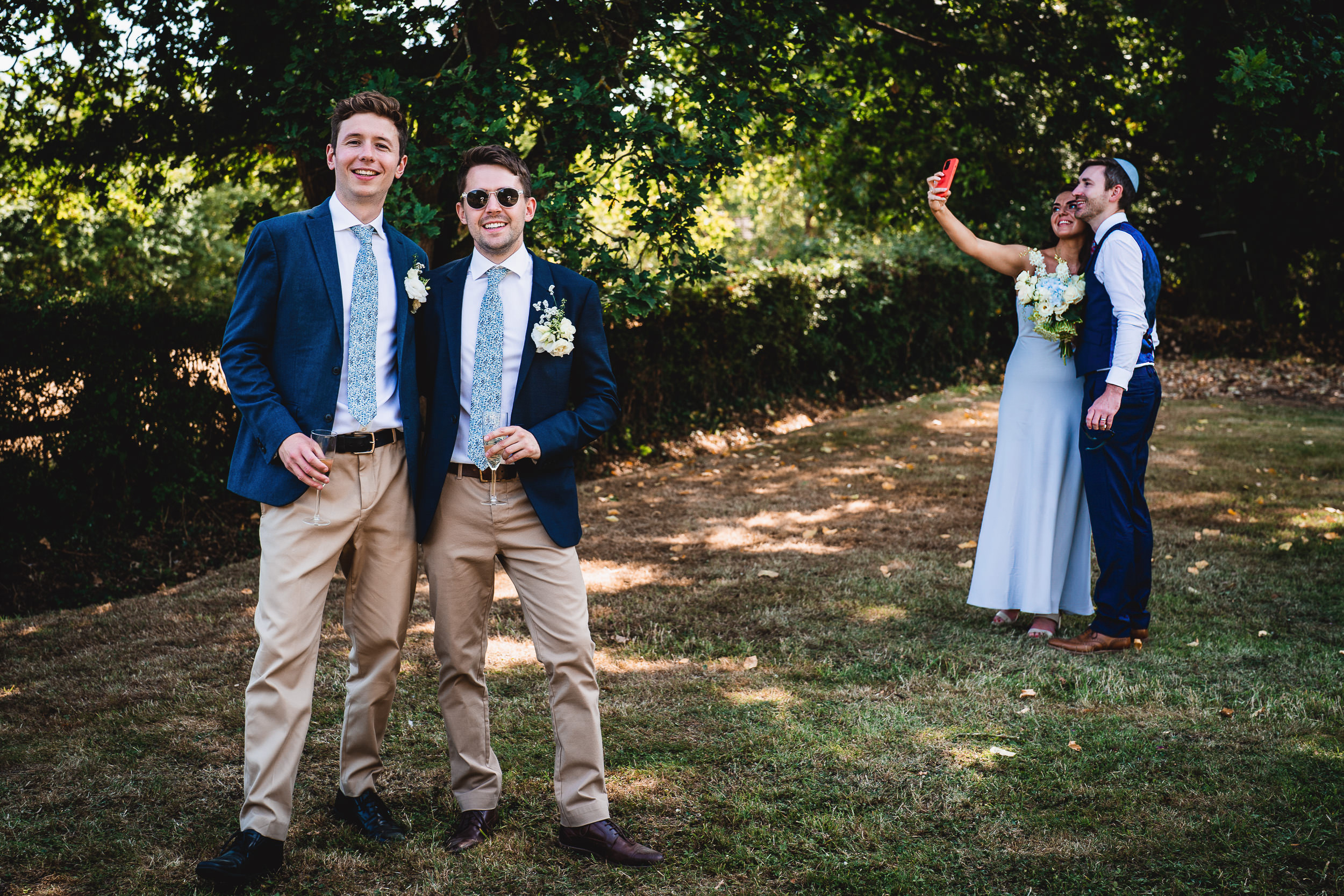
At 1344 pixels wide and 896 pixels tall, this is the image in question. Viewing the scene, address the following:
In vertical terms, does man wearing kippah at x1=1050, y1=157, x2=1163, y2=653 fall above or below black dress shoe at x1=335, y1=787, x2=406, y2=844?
above

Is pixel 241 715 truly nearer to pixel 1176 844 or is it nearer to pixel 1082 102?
pixel 1176 844

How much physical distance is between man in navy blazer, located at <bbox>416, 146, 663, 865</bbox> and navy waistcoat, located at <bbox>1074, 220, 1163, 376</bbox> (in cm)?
305

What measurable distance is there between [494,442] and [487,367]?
282mm

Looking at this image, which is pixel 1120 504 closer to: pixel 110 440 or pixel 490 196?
pixel 490 196

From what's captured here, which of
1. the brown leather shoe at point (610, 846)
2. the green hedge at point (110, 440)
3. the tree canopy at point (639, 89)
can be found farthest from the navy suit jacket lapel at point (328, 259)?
the green hedge at point (110, 440)

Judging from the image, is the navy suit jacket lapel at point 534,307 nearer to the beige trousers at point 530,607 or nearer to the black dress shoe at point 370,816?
the beige trousers at point 530,607

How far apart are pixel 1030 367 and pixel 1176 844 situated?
9.33 feet

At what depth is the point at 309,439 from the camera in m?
3.01

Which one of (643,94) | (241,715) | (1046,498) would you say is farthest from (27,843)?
(643,94)

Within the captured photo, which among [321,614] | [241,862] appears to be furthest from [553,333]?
[241,862]

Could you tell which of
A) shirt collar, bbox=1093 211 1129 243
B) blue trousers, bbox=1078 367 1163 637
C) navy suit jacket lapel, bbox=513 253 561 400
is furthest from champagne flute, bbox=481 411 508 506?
shirt collar, bbox=1093 211 1129 243

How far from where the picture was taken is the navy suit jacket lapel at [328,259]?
3197 mm

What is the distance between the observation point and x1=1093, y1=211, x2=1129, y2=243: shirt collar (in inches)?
205

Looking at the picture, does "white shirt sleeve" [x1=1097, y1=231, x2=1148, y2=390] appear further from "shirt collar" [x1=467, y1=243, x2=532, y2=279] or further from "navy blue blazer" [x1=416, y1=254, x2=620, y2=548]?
"shirt collar" [x1=467, y1=243, x2=532, y2=279]
